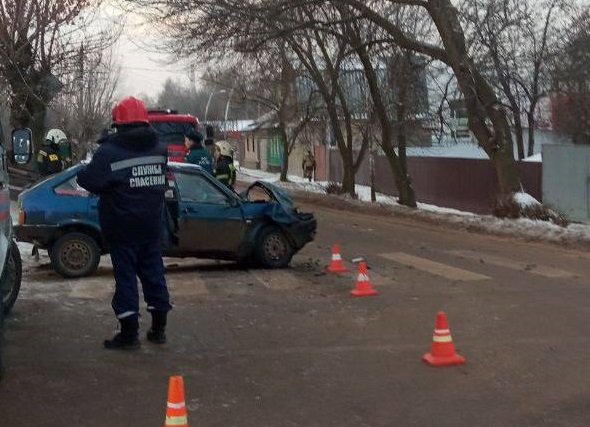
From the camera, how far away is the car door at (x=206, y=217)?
10547 millimetres

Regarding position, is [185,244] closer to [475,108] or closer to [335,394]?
[335,394]

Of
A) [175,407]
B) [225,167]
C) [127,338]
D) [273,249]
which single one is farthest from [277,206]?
[175,407]

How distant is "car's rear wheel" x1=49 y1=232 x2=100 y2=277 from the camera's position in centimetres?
1012

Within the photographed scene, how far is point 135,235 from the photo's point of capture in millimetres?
6332

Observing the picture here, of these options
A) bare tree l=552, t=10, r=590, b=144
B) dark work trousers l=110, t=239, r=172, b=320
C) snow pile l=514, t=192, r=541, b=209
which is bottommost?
snow pile l=514, t=192, r=541, b=209

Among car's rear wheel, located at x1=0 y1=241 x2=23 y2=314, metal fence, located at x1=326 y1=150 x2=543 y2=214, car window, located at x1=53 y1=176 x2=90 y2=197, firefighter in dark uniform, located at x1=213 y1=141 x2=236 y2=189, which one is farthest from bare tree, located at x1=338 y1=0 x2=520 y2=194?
car's rear wheel, located at x1=0 y1=241 x2=23 y2=314

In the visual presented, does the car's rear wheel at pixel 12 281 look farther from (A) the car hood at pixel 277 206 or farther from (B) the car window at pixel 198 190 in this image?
(A) the car hood at pixel 277 206

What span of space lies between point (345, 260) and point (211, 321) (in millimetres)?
4900

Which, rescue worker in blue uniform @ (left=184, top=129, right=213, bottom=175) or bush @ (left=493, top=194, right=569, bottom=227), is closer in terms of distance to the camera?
rescue worker in blue uniform @ (left=184, top=129, right=213, bottom=175)

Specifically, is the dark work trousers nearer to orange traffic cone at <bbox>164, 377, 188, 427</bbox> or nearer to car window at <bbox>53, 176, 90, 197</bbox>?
orange traffic cone at <bbox>164, 377, 188, 427</bbox>

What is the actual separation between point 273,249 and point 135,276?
190 inches

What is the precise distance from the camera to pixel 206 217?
10.6 meters

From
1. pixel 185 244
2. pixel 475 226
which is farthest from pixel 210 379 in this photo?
pixel 475 226

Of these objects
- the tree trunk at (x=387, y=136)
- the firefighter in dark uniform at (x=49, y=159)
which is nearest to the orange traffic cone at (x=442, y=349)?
the firefighter in dark uniform at (x=49, y=159)
